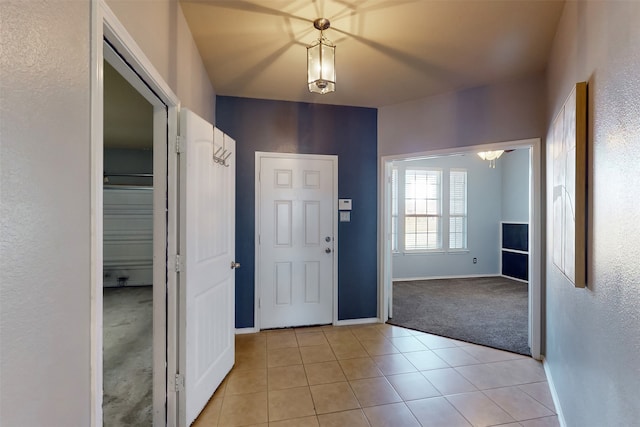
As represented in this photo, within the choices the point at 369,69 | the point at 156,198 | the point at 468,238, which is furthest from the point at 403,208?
the point at 156,198

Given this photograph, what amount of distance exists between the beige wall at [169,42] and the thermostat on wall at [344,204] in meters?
1.76

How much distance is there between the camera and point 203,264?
2051 millimetres

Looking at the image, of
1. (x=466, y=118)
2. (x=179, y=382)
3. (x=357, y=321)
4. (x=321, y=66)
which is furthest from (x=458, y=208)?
(x=179, y=382)

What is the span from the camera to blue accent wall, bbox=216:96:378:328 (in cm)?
336

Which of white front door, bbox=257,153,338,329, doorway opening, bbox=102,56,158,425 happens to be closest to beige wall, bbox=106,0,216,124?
doorway opening, bbox=102,56,158,425

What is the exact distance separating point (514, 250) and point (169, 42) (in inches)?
262

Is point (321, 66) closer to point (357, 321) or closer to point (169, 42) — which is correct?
point (169, 42)

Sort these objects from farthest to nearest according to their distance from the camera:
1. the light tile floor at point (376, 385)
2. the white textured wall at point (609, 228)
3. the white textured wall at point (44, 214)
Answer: the light tile floor at point (376, 385), the white textured wall at point (609, 228), the white textured wall at point (44, 214)

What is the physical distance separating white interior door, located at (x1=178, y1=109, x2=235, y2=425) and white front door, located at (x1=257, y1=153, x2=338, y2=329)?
892 mm

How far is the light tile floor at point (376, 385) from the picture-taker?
78.0 inches

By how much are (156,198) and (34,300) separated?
3.89ft

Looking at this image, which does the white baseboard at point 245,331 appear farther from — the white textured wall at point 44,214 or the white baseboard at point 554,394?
the white baseboard at point 554,394

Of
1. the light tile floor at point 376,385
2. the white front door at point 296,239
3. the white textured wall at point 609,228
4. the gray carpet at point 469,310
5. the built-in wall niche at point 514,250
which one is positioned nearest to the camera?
the white textured wall at point 609,228

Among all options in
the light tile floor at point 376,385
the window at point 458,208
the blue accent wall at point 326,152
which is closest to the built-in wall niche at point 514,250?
the window at point 458,208
